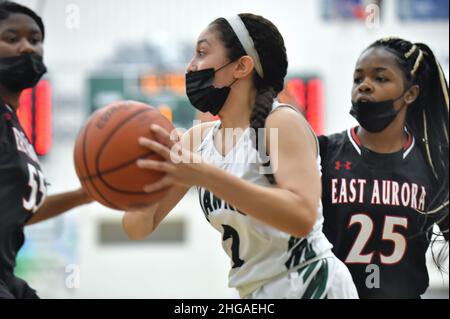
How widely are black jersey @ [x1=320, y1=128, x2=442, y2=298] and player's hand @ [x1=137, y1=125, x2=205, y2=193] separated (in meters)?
1.30

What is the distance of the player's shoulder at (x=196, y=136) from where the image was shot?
3051 mm

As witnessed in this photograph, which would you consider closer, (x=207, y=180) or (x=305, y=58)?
(x=207, y=180)

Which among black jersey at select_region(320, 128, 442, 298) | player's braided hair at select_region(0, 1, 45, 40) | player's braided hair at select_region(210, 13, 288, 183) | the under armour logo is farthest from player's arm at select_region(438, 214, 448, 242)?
player's braided hair at select_region(0, 1, 45, 40)

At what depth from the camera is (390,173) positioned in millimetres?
3600

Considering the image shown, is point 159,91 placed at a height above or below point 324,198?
below

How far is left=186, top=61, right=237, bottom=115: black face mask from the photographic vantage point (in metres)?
2.86

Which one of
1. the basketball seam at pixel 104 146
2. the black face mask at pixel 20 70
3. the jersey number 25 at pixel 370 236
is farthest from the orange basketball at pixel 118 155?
the jersey number 25 at pixel 370 236

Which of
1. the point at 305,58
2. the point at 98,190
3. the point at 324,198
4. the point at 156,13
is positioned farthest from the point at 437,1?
the point at 98,190

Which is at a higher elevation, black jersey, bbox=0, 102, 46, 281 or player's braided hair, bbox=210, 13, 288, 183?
player's braided hair, bbox=210, 13, 288, 183

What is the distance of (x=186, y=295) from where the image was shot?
1050 centimetres

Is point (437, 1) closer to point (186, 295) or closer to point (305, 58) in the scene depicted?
point (305, 58)

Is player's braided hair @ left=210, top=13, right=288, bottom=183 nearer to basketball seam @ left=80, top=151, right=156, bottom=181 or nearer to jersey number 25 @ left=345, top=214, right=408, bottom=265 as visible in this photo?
basketball seam @ left=80, top=151, right=156, bottom=181

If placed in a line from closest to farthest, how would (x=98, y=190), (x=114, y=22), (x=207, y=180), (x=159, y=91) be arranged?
(x=207, y=180) → (x=98, y=190) → (x=159, y=91) → (x=114, y=22)
